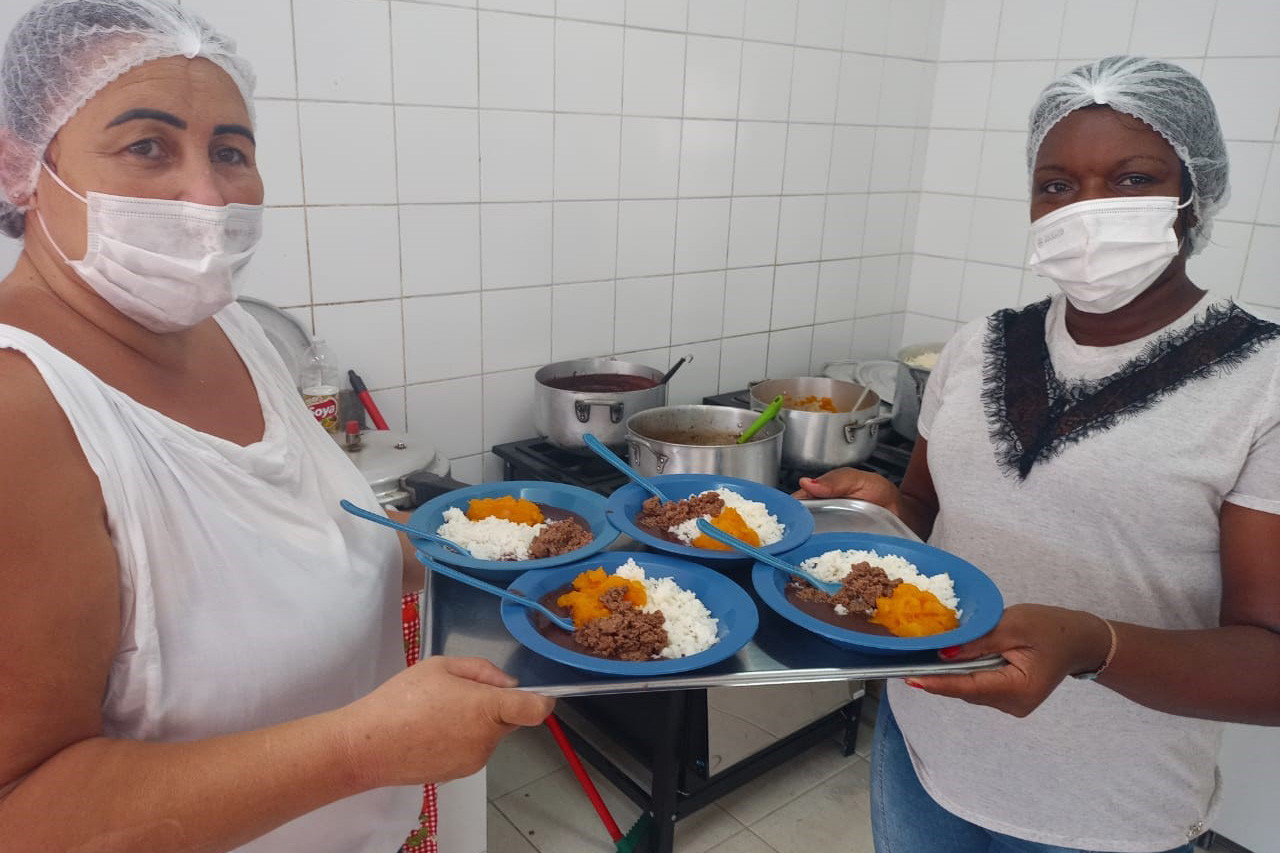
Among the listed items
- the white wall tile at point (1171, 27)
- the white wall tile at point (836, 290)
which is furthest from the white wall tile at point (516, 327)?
the white wall tile at point (1171, 27)

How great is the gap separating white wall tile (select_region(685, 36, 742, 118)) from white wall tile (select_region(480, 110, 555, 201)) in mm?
479

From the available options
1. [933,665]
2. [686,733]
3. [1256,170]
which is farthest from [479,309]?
[1256,170]

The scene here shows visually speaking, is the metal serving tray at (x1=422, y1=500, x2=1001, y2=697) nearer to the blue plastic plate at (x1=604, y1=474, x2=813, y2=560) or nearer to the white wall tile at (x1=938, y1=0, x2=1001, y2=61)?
the blue plastic plate at (x1=604, y1=474, x2=813, y2=560)

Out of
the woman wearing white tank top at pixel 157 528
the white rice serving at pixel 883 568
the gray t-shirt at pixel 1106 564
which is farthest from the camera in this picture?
the white rice serving at pixel 883 568

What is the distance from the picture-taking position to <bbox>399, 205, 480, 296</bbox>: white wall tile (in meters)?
1.92

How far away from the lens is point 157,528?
766 mm

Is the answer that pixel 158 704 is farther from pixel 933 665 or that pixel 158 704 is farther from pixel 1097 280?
pixel 1097 280

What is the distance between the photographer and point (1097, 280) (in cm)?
112

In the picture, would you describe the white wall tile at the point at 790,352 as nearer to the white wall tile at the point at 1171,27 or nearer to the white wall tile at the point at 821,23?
the white wall tile at the point at 821,23

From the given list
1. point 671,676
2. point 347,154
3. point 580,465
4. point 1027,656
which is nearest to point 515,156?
point 347,154

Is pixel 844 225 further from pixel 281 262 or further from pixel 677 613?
pixel 677 613

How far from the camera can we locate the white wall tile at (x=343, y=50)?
168cm

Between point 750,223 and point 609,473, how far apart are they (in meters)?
1.00

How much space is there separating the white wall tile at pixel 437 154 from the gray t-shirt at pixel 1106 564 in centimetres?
125
